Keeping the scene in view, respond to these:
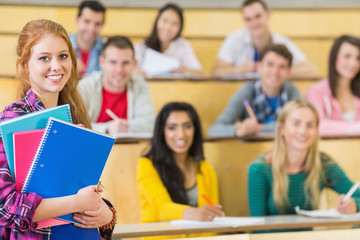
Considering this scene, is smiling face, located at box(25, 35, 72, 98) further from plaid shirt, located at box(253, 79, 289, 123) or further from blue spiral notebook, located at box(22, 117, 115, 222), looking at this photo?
plaid shirt, located at box(253, 79, 289, 123)

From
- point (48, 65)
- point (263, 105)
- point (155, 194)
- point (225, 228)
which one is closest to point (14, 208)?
point (48, 65)

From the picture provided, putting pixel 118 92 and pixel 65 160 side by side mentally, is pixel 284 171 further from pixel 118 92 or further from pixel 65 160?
pixel 65 160

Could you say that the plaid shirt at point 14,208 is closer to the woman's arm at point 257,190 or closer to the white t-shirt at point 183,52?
the woman's arm at point 257,190

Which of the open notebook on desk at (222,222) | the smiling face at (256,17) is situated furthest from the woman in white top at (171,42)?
the open notebook on desk at (222,222)

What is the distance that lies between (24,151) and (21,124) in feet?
0.10

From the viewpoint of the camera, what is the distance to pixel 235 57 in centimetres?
213

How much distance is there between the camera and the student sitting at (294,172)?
137 cm

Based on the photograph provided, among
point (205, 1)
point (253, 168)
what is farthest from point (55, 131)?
point (205, 1)

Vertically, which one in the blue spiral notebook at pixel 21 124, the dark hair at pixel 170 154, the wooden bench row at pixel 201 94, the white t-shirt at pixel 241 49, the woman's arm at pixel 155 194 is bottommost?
the woman's arm at pixel 155 194

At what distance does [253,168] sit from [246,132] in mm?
161

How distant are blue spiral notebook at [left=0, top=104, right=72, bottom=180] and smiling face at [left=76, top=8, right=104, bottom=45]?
4.24 feet

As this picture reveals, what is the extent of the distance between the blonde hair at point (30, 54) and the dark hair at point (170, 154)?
61cm

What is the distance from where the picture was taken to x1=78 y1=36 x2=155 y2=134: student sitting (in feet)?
5.35

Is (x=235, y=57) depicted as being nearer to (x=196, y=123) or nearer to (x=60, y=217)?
(x=196, y=123)
